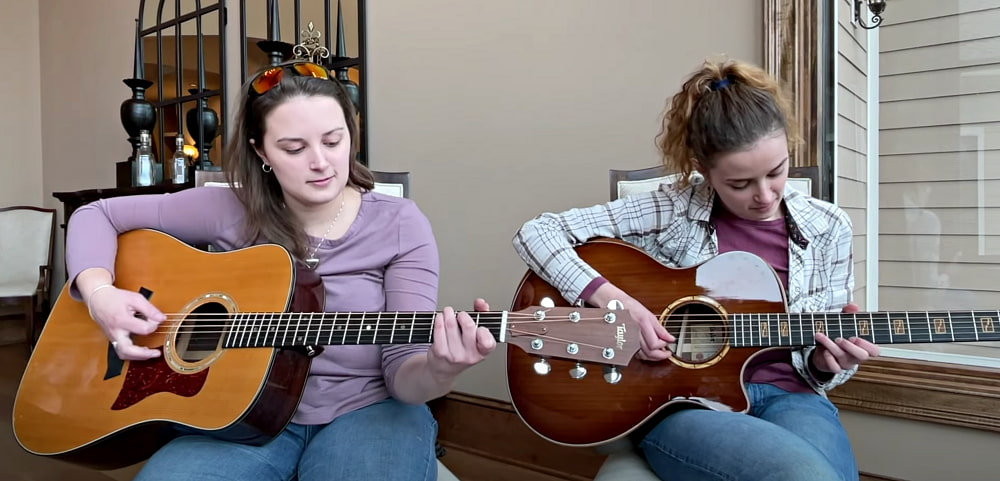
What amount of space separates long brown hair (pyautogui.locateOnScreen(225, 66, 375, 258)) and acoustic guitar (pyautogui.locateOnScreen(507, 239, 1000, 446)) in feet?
1.59

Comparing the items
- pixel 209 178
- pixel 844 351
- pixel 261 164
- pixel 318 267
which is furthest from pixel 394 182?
pixel 844 351

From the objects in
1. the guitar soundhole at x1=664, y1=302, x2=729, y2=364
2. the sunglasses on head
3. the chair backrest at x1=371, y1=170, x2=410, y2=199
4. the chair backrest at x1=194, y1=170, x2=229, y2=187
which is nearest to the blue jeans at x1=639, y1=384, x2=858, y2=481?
the guitar soundhole at x1=664, y1=302, x2=729, y2=364

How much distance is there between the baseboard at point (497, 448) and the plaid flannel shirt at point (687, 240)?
983 millimetres

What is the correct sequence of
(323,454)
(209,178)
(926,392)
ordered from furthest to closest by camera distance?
(209,178)
(926,392)
(323,454)

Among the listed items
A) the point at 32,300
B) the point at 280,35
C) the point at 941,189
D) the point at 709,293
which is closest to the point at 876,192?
the point at 941,189

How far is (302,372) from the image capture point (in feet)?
3.65

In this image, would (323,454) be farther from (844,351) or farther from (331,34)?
(331,34)

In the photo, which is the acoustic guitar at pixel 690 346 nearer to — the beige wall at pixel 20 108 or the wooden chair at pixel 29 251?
the wooden chair at pixel 29 251

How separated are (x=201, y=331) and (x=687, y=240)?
92 cm

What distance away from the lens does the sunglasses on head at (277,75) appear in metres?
1.28

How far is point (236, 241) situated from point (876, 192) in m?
1.71

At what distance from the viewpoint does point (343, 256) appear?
49.8 inches

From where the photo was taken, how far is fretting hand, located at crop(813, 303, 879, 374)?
1.10m

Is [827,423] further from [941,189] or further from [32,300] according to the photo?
[32,300]
